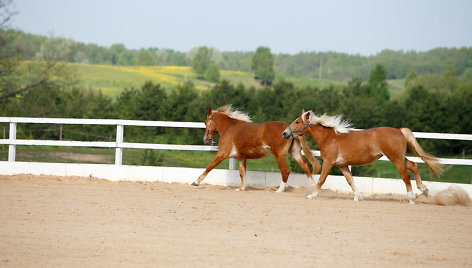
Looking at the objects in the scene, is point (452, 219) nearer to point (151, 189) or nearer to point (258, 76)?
point (151, 189)

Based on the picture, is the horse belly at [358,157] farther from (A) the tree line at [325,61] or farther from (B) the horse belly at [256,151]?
(A) the tree line at [325,61]

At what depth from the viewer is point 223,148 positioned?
10.2 meters

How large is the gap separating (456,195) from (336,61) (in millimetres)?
183300

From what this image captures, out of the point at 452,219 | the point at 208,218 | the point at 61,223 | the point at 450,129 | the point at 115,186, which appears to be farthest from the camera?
the point at 450,129

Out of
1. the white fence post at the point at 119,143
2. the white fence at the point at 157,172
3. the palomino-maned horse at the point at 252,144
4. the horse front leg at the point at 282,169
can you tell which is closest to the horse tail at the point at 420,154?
the white fence at the point at 157,172

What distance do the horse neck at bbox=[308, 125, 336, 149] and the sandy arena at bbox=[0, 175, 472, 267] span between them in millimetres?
1034

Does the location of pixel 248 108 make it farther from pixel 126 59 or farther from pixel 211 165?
pixel 126 59

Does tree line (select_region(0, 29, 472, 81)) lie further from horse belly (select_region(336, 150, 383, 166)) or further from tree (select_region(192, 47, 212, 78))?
horse belly (select_region(336, 150, 383, 166))

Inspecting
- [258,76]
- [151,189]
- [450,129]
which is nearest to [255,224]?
[151,189]

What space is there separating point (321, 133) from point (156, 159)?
332 inches

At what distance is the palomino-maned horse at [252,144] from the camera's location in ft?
32.2

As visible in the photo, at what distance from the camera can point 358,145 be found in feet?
29.6

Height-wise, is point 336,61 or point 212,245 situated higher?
point 336,61

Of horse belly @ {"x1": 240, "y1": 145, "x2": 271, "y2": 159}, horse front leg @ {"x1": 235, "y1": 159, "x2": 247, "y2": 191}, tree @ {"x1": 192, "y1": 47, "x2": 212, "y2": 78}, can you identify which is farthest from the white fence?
tree @ {"x1": 192, "y1": 47, "x2": 212, "y2": 78}
